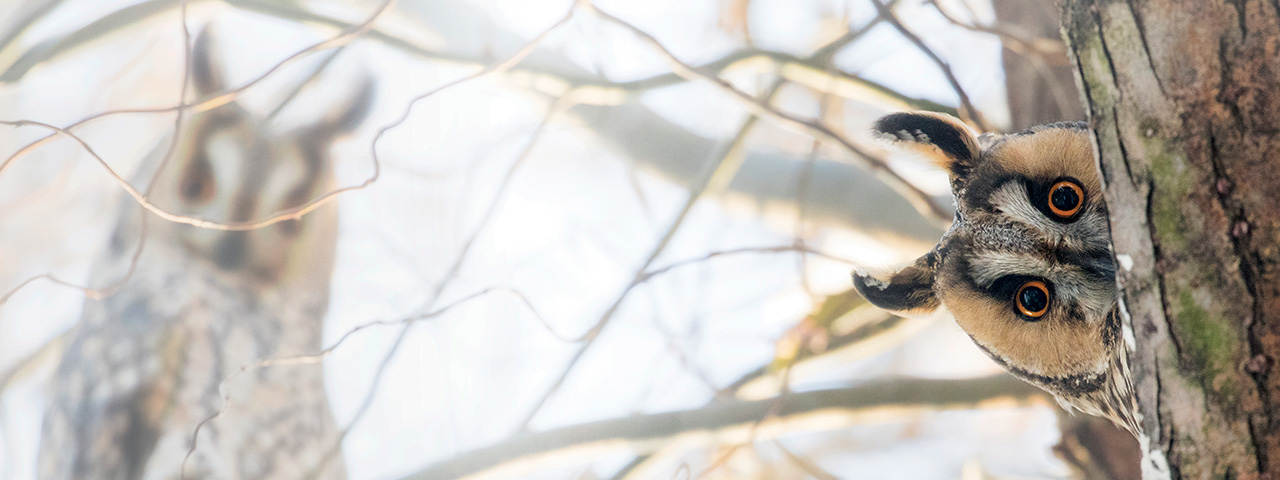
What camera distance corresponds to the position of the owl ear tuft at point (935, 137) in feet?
3.15

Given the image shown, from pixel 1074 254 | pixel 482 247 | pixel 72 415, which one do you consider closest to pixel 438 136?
pixel 482 247

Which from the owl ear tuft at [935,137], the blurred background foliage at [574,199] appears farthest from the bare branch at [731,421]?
the owl ear tuft at [935,137]

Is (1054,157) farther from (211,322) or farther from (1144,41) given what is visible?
(211,322)

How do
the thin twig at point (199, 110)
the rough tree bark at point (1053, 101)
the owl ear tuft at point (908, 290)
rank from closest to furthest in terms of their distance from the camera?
the owl ear tuft at point (908, 290)
the thin twig at point (199, 110)
the rough tree bark at point (1053, 101)

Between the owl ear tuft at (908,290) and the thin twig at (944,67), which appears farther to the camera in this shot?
the thin twig at (944,67)

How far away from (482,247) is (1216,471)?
171cm

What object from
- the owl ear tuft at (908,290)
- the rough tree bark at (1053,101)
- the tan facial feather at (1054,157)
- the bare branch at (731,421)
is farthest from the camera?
the rough tree bark at (1053,101)

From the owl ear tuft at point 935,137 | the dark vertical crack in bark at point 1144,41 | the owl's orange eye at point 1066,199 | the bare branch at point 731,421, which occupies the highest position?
the owl ear tuft at point 935,137

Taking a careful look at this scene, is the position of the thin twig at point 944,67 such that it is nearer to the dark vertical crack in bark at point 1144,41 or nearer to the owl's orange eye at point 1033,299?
the owl's orange eye at point 1033,299

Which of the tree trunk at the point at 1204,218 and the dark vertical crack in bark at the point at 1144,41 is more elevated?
the dark vertical crack in bark at the point at 1144,41

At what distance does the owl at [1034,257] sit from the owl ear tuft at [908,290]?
0.04m

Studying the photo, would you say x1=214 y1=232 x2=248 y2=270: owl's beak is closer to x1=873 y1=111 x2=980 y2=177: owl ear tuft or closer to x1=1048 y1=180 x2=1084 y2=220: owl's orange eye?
x1=873 y1=111 x2=980 y2=177: owl ear tuft

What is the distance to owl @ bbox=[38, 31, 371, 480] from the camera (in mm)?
1669

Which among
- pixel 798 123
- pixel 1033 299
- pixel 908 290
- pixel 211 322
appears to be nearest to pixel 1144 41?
pixel 1033 299
